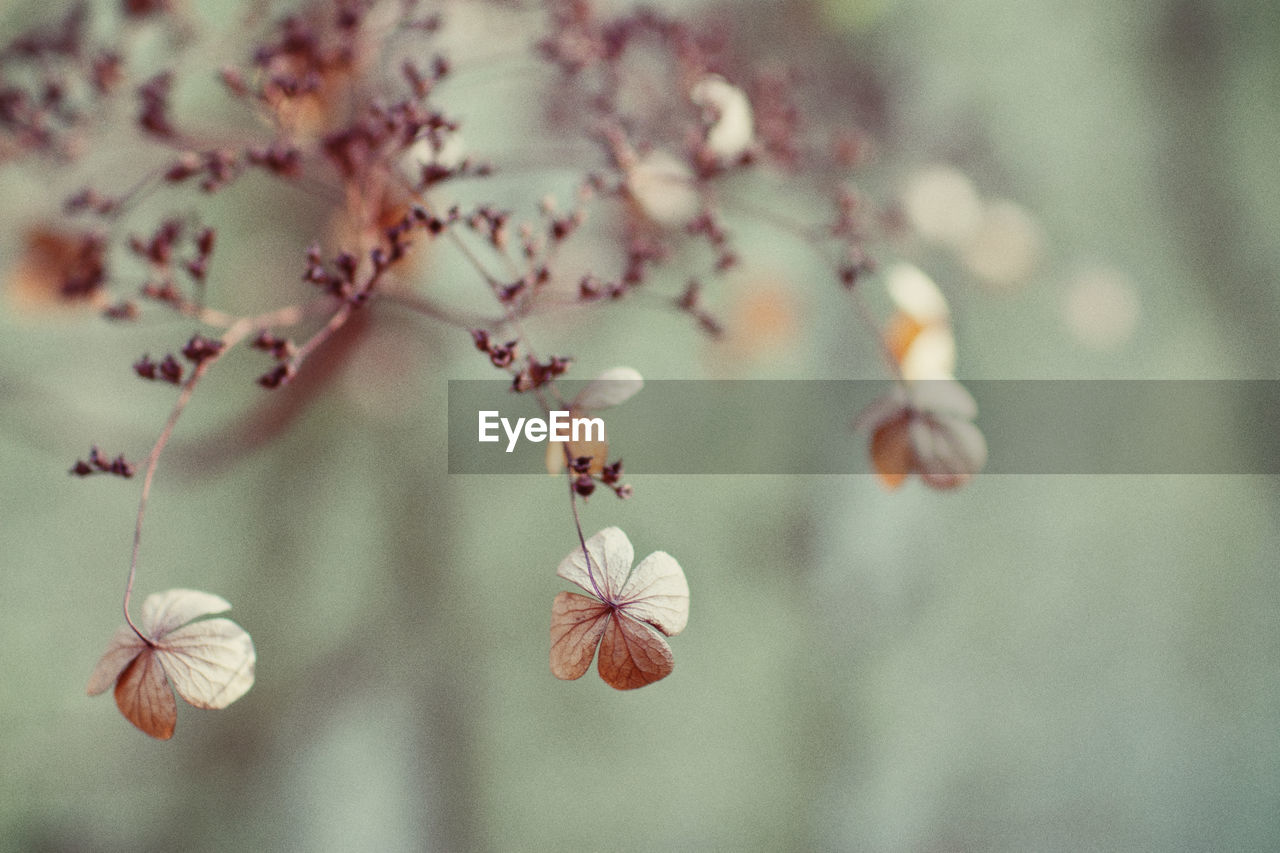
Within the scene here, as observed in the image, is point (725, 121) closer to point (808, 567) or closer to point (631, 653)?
point (631, 653)

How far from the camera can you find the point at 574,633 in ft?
1.16

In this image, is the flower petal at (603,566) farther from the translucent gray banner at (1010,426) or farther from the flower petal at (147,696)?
the translucent gray banner at (1010,426)

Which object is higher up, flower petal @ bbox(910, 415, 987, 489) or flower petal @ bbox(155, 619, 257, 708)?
flower petal @ bbox(910, 415, 987, 489)

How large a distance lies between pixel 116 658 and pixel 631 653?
0.85ft

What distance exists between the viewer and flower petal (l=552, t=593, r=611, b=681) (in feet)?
1.15

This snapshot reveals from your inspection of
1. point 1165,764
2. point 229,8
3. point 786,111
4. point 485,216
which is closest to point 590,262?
point 786,111

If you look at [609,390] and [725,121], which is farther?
[725,121]

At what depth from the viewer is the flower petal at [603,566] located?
346 millimetres

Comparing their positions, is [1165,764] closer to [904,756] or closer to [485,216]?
[904,756]

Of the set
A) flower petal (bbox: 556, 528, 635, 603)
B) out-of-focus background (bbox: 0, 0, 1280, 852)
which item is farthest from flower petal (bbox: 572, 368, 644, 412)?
out-of-focus background (bbox: 0, 0, 1280, 852)

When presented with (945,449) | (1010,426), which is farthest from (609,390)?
(1010,426)

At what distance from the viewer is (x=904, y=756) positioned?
75 cm

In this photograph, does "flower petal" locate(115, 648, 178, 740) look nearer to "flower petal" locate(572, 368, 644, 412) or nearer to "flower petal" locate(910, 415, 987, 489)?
"flower petal" locate(572, 368, 644, 412)

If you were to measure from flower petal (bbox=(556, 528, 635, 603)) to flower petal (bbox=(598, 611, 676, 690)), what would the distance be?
14mm
